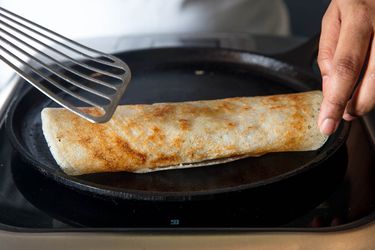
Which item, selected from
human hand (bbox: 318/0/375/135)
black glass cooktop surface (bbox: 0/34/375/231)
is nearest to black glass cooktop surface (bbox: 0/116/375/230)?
black glass cooktop surface (bbox: 0/34/375/231)

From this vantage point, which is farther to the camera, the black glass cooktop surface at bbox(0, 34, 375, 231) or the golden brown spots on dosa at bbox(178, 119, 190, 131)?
the golden brown spots on dosa at bbox(178, 119, 190, 131)

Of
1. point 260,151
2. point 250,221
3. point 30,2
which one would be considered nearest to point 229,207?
point 250,221

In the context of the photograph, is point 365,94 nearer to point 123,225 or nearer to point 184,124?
point 184,124

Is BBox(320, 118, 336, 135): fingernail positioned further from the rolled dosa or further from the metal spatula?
the metal spatula

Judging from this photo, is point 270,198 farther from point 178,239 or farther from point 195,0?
point 195,0

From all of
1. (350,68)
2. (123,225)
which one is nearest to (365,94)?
(350,68)

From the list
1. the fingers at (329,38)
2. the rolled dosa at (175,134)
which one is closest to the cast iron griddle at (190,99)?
the rolled dosa at (175,134)

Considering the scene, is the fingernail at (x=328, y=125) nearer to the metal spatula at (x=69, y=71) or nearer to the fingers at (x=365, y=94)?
the fingers at (x=365, y=94)
